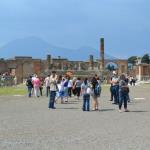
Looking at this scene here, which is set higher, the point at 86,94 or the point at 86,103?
the point at 86,94

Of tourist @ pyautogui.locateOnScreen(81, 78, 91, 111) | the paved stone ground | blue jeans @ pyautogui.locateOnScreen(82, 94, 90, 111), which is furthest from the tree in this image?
the paved stone ground

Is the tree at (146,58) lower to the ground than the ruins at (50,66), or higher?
higher

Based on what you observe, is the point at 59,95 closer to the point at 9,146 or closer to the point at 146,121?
the point at 146,121

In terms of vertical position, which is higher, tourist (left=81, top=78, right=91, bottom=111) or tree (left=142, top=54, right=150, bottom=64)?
tree (left=142, top=54, right=150, bottom=64)

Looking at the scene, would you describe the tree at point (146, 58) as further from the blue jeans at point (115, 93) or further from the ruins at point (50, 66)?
the blue jeans at point (115, 93)

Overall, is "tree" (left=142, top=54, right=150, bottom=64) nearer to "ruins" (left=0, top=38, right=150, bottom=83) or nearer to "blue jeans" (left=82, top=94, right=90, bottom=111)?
"ruins" (left=0, top=38, right=150, bottom=83)

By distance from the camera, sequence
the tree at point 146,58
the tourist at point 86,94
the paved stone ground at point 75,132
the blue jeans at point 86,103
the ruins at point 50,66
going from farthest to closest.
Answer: the tree at point 146,58 < the ruins at point 50,66 < the tourist at point 86,94 < the blue jeans at point 86,103 < the paved stone ground at point 75,132

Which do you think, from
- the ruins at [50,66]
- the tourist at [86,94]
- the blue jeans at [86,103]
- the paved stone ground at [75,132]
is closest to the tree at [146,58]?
the ruins at [50,66]

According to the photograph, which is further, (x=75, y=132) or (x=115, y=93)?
(x=115, y=93)

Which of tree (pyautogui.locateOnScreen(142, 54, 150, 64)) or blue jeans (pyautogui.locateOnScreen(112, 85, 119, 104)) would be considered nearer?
blue jeans (pyautogui.locateOnScreen(112, 85, 119, 104))

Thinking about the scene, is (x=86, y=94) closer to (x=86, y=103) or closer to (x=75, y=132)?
(x=86, y=103)

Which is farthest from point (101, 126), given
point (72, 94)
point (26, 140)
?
point (72, 94)

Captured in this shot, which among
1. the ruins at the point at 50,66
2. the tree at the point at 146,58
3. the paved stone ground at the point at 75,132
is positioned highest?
the tree at the point at 146,58

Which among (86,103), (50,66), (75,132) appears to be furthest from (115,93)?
(50,66)
